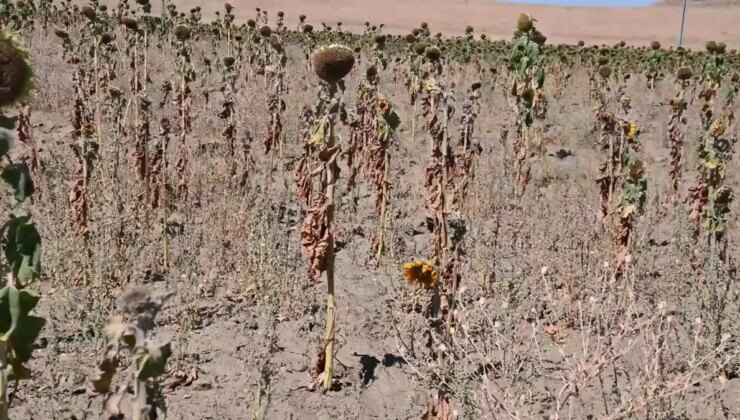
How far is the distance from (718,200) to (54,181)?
5.92 m

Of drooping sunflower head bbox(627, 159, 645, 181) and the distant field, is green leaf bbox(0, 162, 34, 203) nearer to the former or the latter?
drooping sunflower head bbox(627, 159, 645, 181)

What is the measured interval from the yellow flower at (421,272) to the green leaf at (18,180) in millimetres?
1740

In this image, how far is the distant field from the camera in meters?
61.5

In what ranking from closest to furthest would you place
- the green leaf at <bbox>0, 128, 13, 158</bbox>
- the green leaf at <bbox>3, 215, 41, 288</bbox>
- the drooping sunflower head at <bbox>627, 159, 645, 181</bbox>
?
1. the green leaf at <bbox>0, 128, 13, 158</bbox>
2. the green leaf at <bbox>3, 215, 41, 288</bbox>
3. the drooping sunflower head at <bbox>627, 159, 645, 181</bbox>

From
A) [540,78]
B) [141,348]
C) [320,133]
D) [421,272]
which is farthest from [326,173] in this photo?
[540,78]

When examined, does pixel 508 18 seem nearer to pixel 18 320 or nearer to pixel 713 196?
pixel 713 196

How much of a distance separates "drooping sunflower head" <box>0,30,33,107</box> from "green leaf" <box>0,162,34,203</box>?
0.58 ft

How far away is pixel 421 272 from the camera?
11.0 ft

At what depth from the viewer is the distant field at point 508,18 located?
61531mm

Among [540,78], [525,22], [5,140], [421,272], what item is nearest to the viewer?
[5,140]

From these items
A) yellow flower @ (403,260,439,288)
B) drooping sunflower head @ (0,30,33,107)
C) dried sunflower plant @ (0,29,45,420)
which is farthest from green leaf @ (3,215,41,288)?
yellow flower @ (403,260,439,288)

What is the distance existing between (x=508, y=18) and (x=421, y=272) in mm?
68289

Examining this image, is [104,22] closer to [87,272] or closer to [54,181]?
[54,181]

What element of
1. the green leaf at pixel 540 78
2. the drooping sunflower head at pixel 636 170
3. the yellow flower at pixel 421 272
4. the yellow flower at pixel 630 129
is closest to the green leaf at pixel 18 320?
the yellow flower at pixel 421 272
